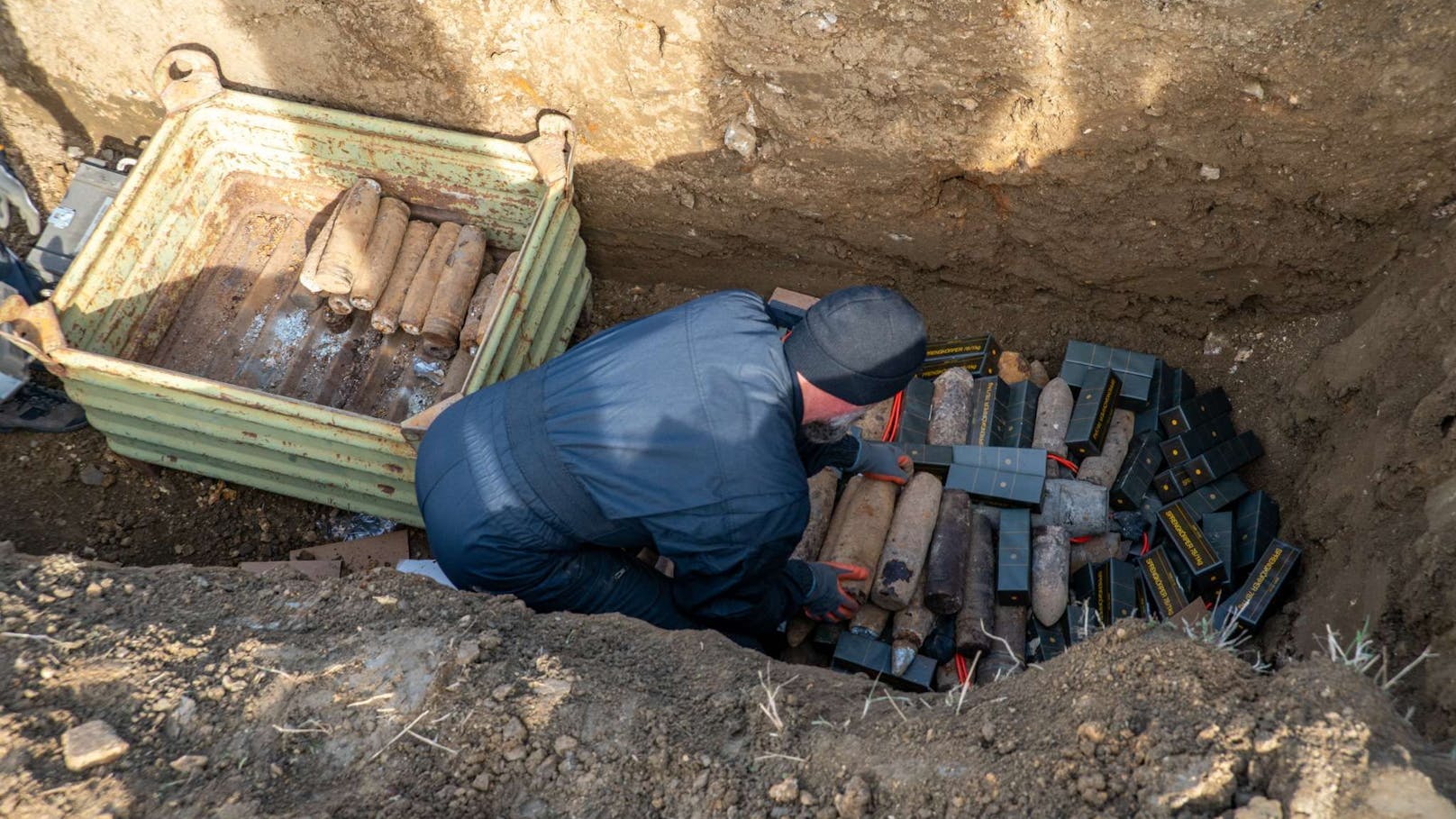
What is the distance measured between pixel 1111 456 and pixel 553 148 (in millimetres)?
3366

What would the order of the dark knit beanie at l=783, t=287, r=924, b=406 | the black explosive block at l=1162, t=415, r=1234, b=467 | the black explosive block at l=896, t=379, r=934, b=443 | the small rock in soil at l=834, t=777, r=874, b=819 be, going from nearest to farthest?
the small rock in soil at l=834, t=777, r=874, b=819
the dark knit beanie at l=783, t=287, r=924, b=406
the black explosive block at l=1162, t=415, r=1234, b=467
the black explosive block at l=896, t=379, r=934, b=443

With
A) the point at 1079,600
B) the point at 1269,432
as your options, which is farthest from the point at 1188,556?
the point at 1269,432

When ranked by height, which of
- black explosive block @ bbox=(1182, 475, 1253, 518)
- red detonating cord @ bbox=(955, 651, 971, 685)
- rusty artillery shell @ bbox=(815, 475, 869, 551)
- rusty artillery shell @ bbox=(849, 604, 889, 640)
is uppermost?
black explosive block @ bbox=(1182, 475, 1253, 518)

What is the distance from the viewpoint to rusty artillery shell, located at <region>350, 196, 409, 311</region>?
17.8ft

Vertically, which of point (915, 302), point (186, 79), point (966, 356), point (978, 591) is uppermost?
point (186, 79)

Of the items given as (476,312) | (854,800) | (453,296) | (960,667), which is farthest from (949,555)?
(453,296)

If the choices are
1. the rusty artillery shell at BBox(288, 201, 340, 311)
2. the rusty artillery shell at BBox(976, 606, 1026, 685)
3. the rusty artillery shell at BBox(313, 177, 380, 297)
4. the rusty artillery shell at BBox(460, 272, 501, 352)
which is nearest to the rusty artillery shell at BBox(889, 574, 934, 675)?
Result: the rusty artillery shell at BBox(976, 606, 1026, 685)

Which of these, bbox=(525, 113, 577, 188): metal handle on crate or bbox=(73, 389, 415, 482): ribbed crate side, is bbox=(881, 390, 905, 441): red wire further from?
bbox=(73, 389, 415, 482): ribbed crate side

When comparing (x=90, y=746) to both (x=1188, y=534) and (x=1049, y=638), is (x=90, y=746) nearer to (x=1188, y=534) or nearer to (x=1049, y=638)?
(x=1049, y=638)

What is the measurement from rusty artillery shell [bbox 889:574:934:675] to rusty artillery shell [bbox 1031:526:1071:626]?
0.51 metres

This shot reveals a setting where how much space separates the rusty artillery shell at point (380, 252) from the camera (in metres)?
5.41

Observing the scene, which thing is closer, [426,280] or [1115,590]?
[1115,590]

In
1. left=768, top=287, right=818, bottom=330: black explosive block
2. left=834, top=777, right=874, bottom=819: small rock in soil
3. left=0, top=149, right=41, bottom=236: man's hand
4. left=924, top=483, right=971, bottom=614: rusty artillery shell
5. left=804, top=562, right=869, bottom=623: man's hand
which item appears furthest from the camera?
left=0, top=149, right=41, bottom=236: man's hand

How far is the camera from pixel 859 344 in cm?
355
